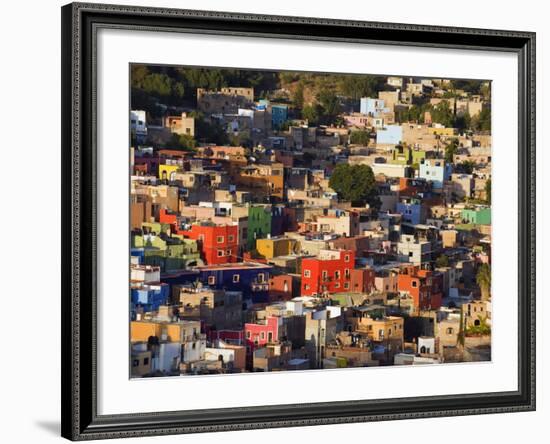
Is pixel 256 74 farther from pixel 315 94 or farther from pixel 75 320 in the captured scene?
pixel 75 320

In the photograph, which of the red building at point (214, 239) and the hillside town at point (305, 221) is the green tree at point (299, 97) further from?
the red building at point (214, 239)

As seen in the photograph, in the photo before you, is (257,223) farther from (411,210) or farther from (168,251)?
(411,210)

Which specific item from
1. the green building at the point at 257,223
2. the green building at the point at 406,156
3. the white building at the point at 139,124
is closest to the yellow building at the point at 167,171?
the white building at the point at 139,124

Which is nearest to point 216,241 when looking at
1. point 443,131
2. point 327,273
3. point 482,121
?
point 327,273

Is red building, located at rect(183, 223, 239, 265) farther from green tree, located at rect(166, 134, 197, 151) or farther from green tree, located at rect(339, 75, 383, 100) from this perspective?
green tree, located at rect(339, 75, 383, 100)

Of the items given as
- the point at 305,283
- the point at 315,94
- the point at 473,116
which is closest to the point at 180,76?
the point at 315,94
